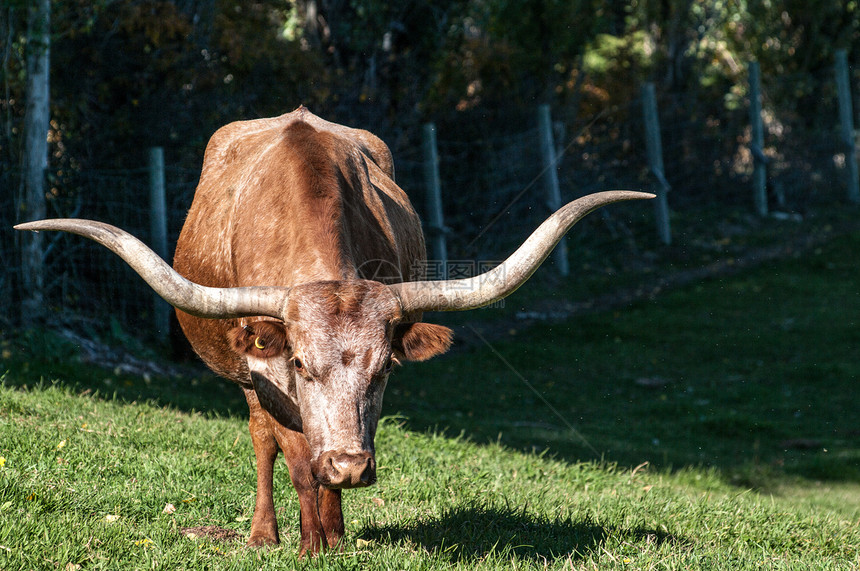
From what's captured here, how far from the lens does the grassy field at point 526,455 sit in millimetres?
3920

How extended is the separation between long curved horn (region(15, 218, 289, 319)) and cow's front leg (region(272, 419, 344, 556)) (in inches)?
29.6

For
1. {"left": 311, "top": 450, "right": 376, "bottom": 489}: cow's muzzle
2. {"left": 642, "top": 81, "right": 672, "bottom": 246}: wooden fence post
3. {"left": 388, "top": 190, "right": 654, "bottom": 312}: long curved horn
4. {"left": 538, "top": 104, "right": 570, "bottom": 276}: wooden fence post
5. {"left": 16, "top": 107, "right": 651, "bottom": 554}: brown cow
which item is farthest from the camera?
{"left": 642, "top": 81, "right": 672, "bottom": 246}: wooden fence post

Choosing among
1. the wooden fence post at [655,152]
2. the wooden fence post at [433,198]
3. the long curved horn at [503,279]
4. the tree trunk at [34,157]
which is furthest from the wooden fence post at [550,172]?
the long curved horn at [503,279]

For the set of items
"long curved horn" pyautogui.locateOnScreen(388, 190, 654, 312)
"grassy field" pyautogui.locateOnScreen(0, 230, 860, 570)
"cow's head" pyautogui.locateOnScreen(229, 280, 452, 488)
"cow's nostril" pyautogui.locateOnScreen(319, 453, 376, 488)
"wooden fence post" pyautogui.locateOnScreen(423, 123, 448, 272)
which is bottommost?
"grassy field" pyautogui.locateOnScreen(0, 230, 860, 570)

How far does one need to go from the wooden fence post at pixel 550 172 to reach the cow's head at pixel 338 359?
9.07m

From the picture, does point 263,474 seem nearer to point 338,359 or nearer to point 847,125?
point 338,359

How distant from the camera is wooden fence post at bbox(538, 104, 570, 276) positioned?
1255 cm

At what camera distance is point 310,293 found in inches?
141

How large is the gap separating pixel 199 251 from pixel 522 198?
8433 mm

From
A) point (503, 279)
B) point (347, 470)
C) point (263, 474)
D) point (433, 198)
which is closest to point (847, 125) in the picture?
point (433, 198)

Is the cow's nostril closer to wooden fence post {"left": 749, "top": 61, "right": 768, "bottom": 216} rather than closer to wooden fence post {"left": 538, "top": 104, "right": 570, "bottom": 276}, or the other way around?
wooden fence post {"left": 538, "top": 104, "right": 570, "bottom": 276}

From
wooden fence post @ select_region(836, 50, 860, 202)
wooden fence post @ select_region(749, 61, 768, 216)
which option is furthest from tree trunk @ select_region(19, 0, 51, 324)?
wooden fence post @ select_region(836, 50, 860, 202)

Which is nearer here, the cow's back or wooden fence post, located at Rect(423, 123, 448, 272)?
the cow's back

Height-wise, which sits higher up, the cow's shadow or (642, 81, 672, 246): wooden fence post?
(642, 81, 672, 246): wooden fence post
